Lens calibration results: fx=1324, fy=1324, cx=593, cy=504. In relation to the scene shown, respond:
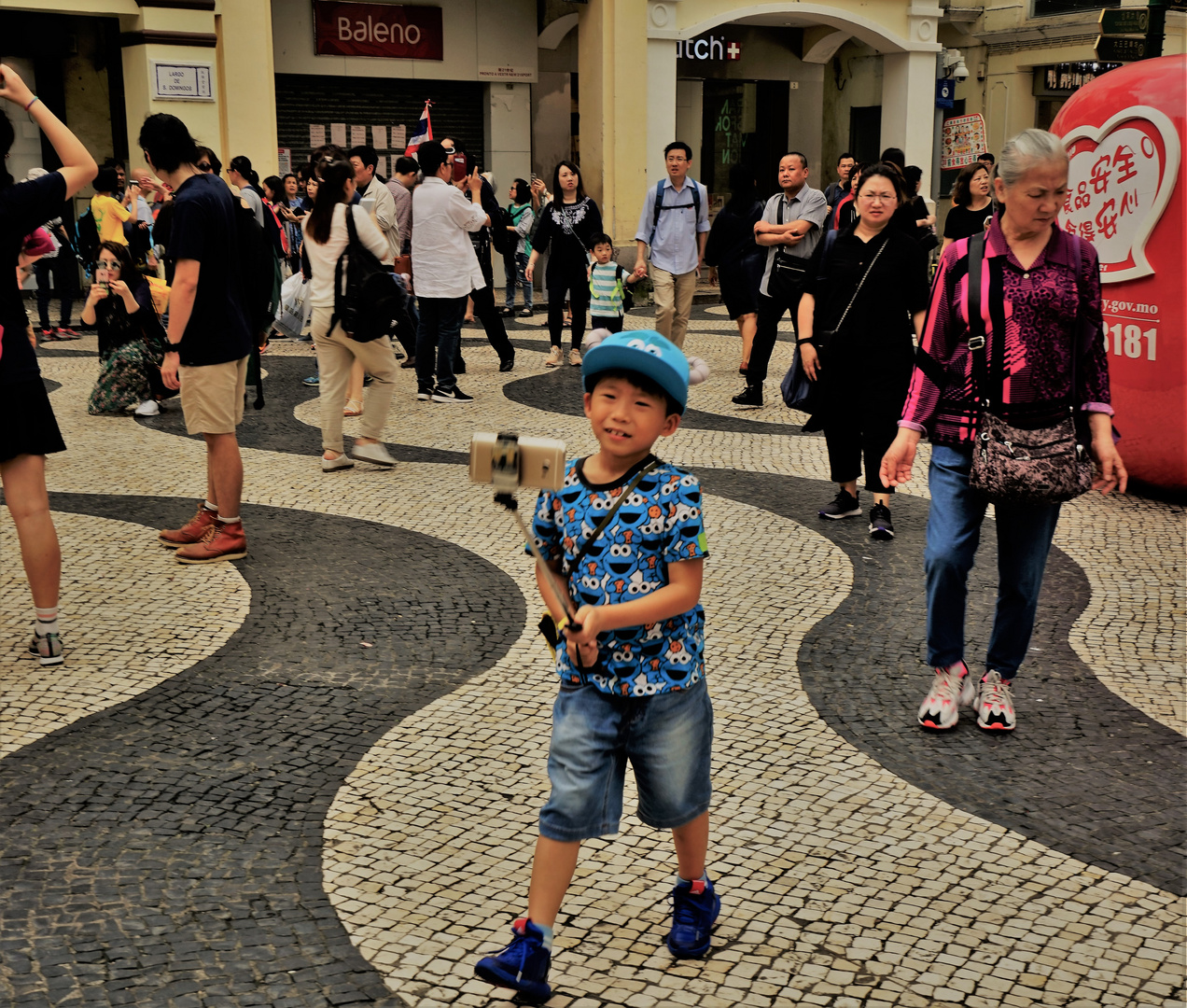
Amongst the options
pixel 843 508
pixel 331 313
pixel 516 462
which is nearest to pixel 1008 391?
pixel 516 462

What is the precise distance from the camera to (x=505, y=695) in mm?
4508

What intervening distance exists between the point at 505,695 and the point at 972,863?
68.1 inches

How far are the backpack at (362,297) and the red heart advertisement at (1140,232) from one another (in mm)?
3863

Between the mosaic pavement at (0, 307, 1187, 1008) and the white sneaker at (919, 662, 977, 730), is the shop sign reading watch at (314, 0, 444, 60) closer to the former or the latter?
the mosaic pavement at (0, 307, 1187, 1008)

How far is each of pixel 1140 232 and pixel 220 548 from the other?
4987 millimetres

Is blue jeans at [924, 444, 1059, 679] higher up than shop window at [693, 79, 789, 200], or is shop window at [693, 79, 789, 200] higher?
shop window at [693, 79, 789, 200]

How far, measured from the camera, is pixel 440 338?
10.5 m

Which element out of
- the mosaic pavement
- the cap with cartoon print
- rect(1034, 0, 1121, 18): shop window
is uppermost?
rect(1034, 0, 1121, 18): shop window

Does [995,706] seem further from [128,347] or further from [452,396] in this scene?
[128,347]

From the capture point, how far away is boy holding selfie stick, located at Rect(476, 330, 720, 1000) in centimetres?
270

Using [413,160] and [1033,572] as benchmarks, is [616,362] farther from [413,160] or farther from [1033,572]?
[413,160]

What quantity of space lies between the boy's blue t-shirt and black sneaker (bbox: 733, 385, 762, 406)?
24.4 feet

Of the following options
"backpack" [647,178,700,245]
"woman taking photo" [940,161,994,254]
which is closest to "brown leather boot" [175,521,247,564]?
"backpack" [647,178,700,245]

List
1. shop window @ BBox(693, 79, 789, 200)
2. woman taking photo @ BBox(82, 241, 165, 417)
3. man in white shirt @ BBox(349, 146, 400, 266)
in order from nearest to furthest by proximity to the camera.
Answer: woman taking photo @ BBox(82, 241, 165, 417)
man in white shirt @ BBox(349, 146, 400, 266)
shop window @ BBox(693, 79, 789, 200)
